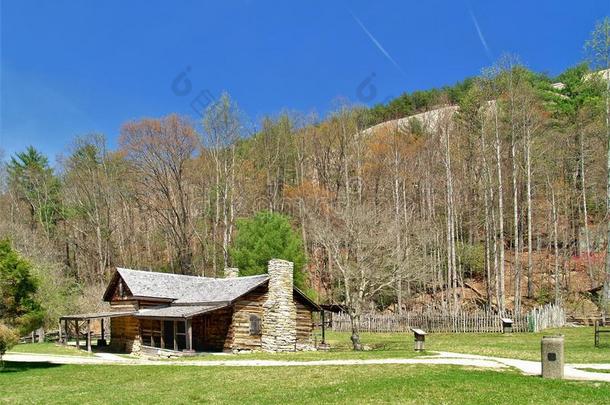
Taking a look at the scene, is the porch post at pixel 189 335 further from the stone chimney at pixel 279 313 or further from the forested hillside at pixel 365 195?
the forested hillside at pixel 365 195

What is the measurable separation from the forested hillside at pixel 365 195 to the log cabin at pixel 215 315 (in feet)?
28.0

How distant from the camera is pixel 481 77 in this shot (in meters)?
40.9

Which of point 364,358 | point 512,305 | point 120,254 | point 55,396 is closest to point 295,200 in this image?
point 120,254

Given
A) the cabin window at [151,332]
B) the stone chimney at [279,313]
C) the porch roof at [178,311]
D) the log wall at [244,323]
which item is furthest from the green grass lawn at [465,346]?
the cabin window at [151,332]

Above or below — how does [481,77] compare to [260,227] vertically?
above

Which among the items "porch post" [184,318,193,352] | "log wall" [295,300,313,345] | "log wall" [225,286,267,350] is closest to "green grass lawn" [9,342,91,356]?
"porch post" [184,318,193,352]

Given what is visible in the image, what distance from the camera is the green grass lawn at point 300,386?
12914mm

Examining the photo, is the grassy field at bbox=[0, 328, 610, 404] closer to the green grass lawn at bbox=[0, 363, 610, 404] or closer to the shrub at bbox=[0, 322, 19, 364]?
the green grass lawn at bbox=[0, 363, 610, 404]

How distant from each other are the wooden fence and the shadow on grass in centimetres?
2256

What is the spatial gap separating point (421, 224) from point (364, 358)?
29.6 metres

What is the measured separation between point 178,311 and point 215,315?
6.38ft

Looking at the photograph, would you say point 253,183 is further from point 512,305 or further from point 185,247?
point 512,305

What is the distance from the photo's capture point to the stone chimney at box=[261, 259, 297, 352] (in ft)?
102

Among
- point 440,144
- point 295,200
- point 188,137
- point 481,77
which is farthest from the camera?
point 295,200
